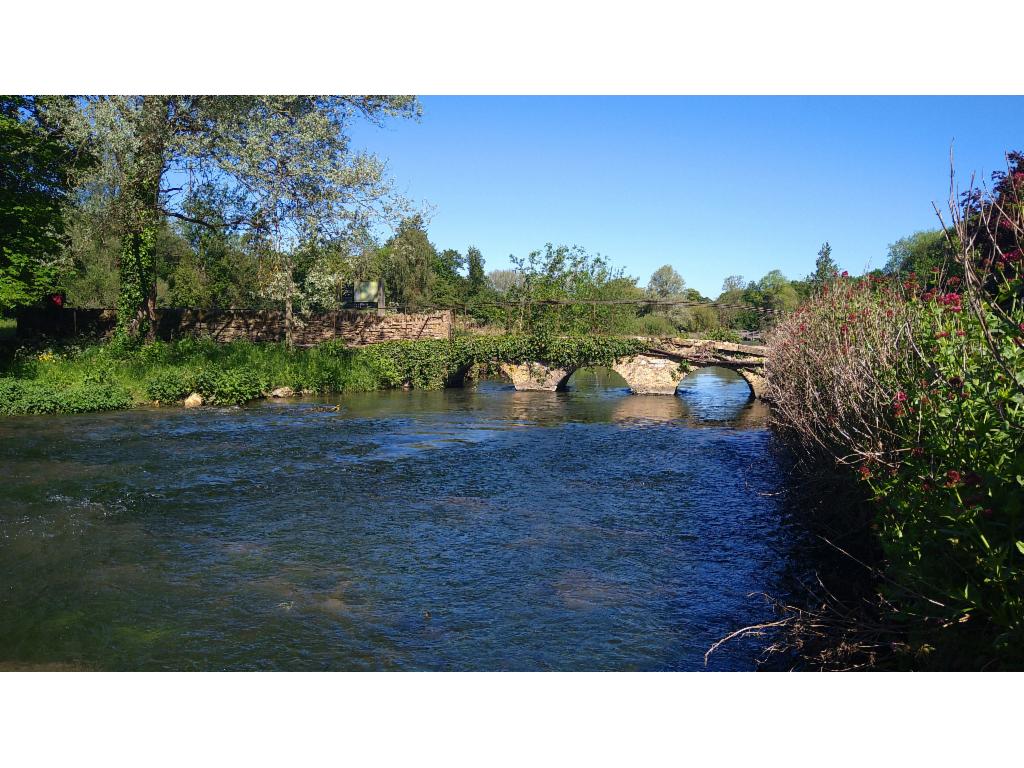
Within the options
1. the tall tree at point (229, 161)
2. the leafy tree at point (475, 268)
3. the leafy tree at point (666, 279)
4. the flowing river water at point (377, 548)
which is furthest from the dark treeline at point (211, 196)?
the leafy tree at point (666, 279)

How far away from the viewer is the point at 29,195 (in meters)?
24.1

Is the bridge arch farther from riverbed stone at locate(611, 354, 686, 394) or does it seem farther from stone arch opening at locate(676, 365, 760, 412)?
stone arch opening at locate(676, 365, 760, 412)

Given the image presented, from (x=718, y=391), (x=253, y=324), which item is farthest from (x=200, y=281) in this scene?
(x=718, y=391)

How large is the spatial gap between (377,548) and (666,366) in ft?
71.7

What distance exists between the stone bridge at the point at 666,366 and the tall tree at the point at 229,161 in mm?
9228

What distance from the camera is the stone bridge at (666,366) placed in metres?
28.5

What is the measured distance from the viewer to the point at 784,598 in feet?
26.6

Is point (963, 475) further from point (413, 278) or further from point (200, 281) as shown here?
point (413, 278)

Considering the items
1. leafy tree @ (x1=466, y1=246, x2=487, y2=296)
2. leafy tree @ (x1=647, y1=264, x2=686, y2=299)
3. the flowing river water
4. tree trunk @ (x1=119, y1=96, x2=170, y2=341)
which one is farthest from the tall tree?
leafy tree @ (x1=647, y1=264, x2=686, y2=299)

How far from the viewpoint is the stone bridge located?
28469 millimetres

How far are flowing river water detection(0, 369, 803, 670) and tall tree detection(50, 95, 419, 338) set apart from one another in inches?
337

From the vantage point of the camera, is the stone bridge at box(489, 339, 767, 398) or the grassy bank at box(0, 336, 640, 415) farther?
the stone bridge at box(489, 339, 767, 398)
